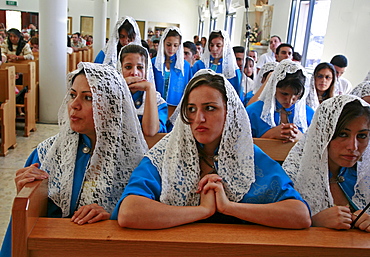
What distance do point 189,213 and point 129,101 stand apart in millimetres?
635

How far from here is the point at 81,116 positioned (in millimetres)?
1622

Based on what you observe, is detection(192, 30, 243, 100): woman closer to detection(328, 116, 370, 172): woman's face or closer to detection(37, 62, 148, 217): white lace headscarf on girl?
detection(328, 116, 370, 172): woman's face

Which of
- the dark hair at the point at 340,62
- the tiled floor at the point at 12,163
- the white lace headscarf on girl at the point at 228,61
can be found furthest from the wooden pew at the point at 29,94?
the dark hair at the point at 340,62

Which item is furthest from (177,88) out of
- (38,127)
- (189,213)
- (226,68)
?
(189,213)

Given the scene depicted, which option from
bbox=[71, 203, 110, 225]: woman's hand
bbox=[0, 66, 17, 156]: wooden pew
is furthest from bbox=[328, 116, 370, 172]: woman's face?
bbox=[0, 66, 17, 156]: wooden pew

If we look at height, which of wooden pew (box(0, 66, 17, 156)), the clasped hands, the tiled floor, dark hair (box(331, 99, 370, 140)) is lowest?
the tiled floor

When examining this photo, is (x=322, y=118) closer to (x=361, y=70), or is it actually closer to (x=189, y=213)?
(x=189, y=213)

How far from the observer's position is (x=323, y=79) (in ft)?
12.0

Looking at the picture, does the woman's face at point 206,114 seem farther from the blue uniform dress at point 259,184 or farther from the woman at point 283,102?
the woman at point 283,102

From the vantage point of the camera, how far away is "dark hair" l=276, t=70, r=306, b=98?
9.37ft

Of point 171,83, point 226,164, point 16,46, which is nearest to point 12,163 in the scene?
point 171,83

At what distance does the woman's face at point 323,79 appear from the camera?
3646mm

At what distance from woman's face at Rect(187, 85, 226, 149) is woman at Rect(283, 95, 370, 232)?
48 cm

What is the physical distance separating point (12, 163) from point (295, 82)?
3.16m
